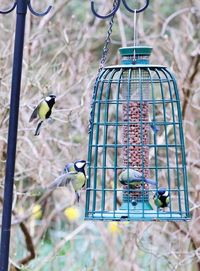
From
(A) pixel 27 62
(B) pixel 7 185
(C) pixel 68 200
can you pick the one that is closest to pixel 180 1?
(C) pixel 68 200

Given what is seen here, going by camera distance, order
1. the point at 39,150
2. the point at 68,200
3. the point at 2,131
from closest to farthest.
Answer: the point at 2,131 → the point at 39,150 → the point at 68,200

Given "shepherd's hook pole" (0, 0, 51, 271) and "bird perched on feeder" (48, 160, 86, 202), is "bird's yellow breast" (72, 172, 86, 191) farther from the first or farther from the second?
"shepherd's hook pole" (0, 0, 51, 271)

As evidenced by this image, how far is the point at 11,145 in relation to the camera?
3.04 metres

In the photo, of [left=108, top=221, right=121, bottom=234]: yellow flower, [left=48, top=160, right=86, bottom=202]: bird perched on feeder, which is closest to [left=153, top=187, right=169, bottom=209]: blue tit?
[left=48, top=160, right=86, bottom=202]: bird perched on feeder

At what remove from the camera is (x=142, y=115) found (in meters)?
3.80

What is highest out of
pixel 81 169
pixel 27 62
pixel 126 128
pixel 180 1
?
pixel 180 1

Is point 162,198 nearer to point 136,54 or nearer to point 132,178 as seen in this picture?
point 132,178

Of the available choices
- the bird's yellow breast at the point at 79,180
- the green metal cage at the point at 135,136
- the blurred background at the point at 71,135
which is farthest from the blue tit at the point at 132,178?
the blurred background at the point at 71,135

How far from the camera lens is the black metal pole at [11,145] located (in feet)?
9.74

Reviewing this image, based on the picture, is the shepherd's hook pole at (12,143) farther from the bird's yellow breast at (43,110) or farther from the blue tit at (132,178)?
the blue tit at (132,178)

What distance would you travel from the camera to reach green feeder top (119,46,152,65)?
3740 mm

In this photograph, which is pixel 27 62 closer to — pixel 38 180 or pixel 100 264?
pixel 38 180

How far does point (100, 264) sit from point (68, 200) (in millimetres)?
718

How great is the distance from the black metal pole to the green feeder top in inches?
32.7
